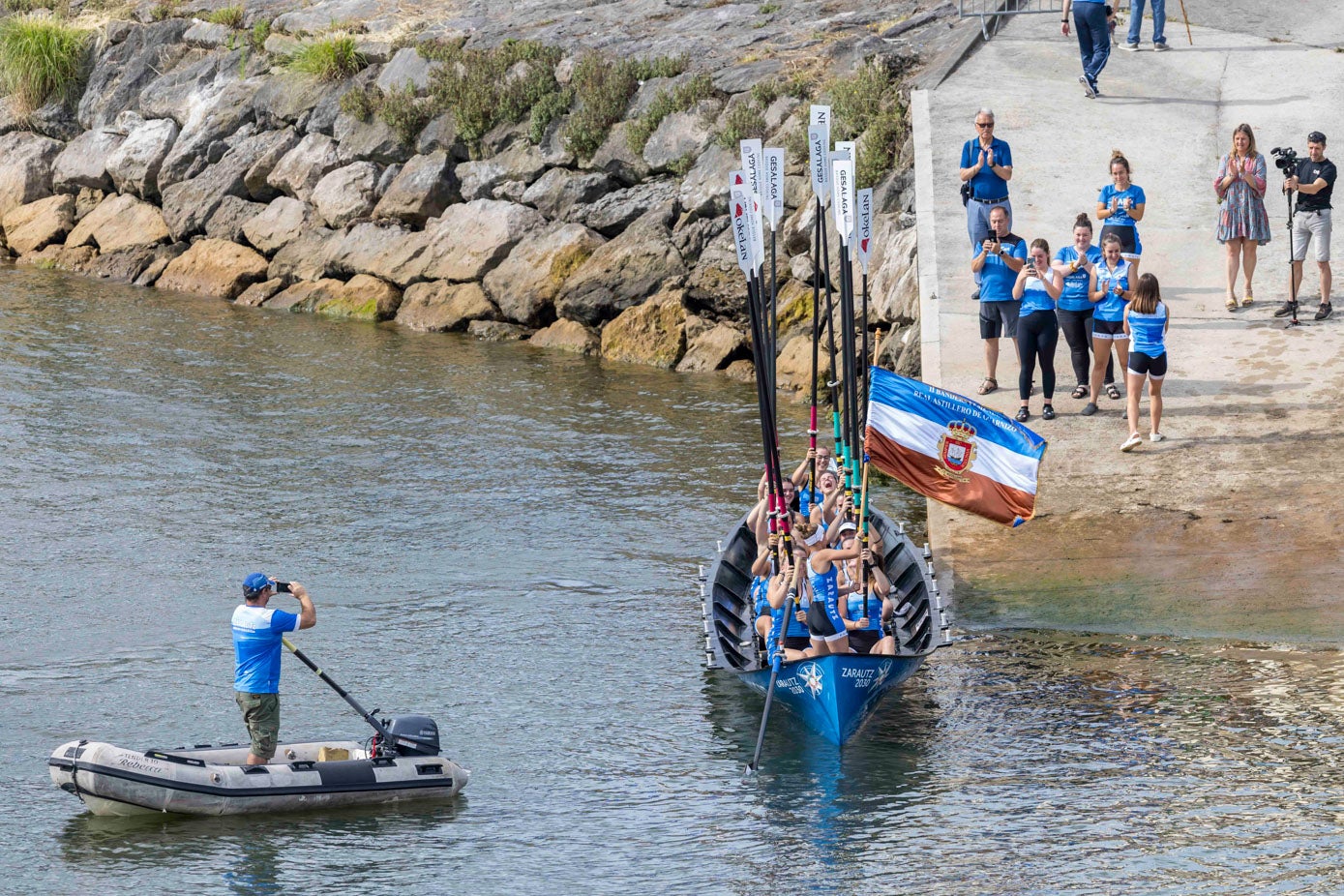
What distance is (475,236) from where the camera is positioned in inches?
1054

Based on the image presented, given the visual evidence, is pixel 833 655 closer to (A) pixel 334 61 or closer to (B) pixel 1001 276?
(B) pixel 1001 276

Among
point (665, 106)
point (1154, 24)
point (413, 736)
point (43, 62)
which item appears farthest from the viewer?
point (43, 62)

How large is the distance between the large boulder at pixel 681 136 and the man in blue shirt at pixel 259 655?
15.5 metres

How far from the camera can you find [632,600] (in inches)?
606

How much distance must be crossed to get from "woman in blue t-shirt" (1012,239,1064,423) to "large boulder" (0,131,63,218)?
75.1 ft

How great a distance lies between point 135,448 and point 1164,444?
37.8 feet

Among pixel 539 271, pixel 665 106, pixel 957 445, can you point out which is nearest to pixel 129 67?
pixel 539 271

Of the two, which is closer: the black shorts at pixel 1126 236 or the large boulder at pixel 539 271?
the black shorts at pixel 1126 236

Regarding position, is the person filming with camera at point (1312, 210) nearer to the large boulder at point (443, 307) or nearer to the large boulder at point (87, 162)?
the large boulder at point (443, 307)

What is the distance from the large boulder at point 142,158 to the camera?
103ft

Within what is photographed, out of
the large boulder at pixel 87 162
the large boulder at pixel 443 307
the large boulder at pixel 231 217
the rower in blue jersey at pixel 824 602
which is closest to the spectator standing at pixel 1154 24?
the large boulder at pixel 443 307

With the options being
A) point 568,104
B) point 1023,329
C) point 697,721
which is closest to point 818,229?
point 1023,329

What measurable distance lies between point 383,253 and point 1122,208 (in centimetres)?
1391

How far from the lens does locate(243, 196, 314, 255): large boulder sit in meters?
29.2
